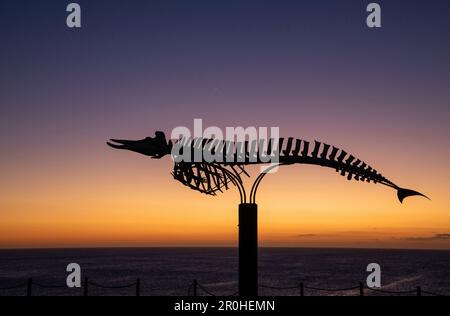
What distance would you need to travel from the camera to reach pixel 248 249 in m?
13.0

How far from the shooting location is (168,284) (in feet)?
221

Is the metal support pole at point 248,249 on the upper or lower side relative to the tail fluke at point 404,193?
lower

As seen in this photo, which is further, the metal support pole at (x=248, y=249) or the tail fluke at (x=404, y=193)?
the tail fluke at (x=404, y=193)

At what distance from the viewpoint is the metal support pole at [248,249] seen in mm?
12844

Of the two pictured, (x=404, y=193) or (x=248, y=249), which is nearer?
(x=248, y=249)

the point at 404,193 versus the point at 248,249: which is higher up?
the point at 404,193

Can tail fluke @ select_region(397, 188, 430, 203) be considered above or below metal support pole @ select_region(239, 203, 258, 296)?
above

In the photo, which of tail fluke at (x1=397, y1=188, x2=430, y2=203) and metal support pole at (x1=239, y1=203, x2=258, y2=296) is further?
tail fluke at (x1=397, y1=188, x2=430, y2=203)

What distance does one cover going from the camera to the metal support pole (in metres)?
12.8
